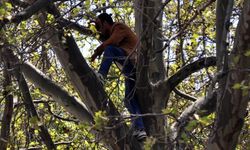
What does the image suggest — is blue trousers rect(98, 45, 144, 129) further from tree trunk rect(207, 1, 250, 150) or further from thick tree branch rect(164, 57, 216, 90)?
tree trunk rect(207, 1, 250, 150)

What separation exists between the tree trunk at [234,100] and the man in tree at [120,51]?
Result: 4.93 ft

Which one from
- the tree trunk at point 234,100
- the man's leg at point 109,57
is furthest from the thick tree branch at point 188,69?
the tree trunk at point 234,100

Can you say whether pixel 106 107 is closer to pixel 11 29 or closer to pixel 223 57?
pixel 11 29

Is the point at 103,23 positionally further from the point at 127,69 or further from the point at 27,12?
the point at 27,12

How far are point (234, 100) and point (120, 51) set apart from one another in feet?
6.31

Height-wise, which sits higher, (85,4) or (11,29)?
(85,4)

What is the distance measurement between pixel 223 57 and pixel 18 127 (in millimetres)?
4610

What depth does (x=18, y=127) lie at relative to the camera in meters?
7.72

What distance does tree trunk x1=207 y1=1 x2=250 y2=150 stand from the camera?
368 centimetres

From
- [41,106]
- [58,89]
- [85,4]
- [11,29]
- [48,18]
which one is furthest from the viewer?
[41,106]

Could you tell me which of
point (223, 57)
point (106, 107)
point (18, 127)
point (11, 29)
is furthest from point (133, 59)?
point (18, 127)

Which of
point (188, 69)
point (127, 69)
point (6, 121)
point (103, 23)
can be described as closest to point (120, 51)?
point (127, 69)

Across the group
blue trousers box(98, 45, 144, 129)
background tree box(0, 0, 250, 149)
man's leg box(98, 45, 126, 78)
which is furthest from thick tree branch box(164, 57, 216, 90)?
man's leg box(98, 45, 126, 78)

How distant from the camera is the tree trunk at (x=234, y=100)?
3678 millimetres
